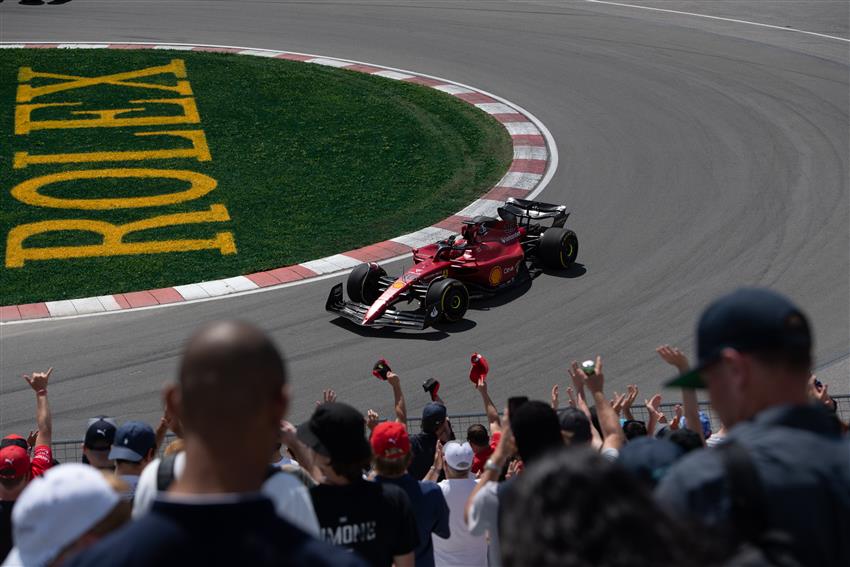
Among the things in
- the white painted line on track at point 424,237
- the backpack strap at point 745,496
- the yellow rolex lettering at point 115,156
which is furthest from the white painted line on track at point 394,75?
the backpack strap at point 745,496

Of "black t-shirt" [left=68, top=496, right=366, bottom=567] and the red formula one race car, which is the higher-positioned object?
"black t-shirt" [left=68, top=496, right=366, bottom=567]

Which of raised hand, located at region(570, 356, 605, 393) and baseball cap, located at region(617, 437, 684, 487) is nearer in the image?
baseball cap, located at region(617, 437, 684, 487)

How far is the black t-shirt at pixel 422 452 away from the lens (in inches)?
319

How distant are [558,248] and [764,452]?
43.2ft

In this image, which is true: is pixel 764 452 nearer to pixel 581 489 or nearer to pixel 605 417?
pixel 581 489

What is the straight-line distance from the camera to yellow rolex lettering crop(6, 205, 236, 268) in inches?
677

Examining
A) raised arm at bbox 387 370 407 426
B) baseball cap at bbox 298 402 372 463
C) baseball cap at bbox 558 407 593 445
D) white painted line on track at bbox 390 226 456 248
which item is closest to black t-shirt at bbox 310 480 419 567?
baseball cap at bbox 298 402 372 463

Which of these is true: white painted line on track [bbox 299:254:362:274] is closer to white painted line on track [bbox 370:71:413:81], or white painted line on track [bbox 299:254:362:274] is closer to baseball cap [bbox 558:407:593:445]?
white painted line on track [bbox 370:71:413:81]

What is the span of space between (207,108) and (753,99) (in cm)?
1194

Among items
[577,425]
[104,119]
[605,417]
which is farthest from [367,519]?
[104,119]

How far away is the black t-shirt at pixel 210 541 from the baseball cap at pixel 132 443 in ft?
10.0

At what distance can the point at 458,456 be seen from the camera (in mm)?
6281

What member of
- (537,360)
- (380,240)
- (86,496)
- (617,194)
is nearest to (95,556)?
(86,496)

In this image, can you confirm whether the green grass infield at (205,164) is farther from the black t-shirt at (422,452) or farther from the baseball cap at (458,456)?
the baseball cap at (458,456)
